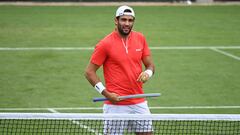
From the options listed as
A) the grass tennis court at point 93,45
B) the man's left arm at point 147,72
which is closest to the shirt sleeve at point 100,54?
the man's left arm at point 147,72

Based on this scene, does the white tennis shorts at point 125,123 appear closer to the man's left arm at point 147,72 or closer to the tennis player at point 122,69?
the tennis player at point 122,69

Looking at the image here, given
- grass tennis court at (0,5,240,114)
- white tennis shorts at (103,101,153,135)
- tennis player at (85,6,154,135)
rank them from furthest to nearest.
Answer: grass tennis court at (0,5,240,114) → tennis player at (85,6,154,135) → white tennis shorts at (103,101,153,135)

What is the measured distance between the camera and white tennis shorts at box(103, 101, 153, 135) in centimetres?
1054

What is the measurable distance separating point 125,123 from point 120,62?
0.89m

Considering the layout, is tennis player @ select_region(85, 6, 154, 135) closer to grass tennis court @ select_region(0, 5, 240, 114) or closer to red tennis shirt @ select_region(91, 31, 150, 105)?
red tennis shirt @ select_region(91, 31, 150, 105)

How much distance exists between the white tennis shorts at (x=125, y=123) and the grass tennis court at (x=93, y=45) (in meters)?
5.99

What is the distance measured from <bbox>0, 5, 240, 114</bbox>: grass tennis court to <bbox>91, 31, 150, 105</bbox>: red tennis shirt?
19.8 feet

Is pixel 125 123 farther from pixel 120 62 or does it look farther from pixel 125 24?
pixel 125 24

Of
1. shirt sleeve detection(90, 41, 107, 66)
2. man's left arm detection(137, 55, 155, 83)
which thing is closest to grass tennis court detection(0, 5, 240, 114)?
man's left arm detection(137, 55, 155, 83)

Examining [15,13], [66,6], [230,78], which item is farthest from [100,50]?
[66,6]

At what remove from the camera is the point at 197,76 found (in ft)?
66.9

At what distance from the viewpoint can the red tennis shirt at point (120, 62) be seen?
35.0 ft

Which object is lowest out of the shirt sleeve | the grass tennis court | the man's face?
the grass tennis court

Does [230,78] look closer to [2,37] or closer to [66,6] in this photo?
[2,37]
